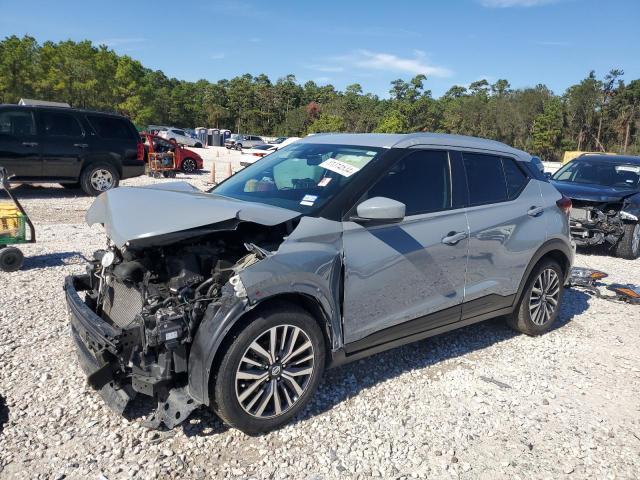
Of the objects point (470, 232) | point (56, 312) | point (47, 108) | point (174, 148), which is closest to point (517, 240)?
point (470, 232)

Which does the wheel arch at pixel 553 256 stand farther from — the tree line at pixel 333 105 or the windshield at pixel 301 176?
the tree line at pixel 333 105

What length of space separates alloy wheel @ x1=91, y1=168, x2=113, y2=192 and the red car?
21.2 feet

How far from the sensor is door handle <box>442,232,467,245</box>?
3.89 m

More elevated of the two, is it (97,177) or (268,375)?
(97,177)

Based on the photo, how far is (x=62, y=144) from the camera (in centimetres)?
1167

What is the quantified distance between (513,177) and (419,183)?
139 cm

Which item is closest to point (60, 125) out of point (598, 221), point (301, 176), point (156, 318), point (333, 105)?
point (301, 176)

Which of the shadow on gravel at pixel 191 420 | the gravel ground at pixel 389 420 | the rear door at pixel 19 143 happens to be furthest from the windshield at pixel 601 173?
the rear door at pixel 19 143

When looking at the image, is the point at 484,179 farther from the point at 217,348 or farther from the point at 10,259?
the point at 10,259

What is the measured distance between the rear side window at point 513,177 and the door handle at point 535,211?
20cm

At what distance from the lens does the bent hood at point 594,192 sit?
8891mm

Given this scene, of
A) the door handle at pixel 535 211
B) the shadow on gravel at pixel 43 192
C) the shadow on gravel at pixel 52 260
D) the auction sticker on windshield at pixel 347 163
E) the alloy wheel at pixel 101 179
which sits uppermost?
the auction sticker on windshield at pixel 347 163

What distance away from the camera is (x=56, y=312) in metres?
4.89

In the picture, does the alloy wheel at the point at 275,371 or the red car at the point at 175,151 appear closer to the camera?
the alloy wheel at the point at 275,371
